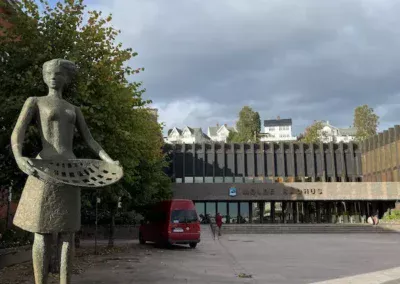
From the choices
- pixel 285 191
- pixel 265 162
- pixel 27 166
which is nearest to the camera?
pixel 27 166

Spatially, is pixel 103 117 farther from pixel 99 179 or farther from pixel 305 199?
pixel 305 199

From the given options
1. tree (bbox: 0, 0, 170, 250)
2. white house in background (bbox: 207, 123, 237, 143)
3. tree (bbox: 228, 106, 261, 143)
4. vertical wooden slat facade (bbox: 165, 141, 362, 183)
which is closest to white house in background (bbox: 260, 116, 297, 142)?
white house in background (bbox: 207, 123, 237, 143)

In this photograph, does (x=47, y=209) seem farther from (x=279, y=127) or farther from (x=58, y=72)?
(x=279, y=127)

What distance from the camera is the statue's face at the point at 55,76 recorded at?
451cm

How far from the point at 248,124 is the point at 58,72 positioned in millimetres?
76127

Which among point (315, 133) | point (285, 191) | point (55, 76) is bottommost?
point (55, 76)

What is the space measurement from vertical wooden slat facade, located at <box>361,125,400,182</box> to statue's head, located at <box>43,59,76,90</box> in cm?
4761

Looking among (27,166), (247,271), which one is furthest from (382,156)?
(27,166)

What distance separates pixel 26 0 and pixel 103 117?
4290mm

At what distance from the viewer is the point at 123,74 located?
13.0 m

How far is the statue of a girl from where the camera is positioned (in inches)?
163

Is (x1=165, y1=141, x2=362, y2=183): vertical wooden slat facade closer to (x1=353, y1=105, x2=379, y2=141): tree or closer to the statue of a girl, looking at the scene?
(x1=353, y1=105, x2=379, y2=141): tree

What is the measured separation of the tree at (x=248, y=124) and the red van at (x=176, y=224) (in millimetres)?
58222

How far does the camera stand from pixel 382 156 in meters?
49.9
